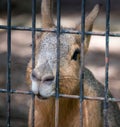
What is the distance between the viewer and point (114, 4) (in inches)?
286

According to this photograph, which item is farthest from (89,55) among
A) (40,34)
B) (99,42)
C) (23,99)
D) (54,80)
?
(54,80)

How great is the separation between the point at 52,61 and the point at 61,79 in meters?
0.19

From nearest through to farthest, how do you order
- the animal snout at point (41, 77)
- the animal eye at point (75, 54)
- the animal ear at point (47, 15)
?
the animal snout at point (41, 77), the animal eye at point (75, 54), the animal ear at point (47, 15)

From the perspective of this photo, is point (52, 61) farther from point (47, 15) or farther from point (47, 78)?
point (47, 15)

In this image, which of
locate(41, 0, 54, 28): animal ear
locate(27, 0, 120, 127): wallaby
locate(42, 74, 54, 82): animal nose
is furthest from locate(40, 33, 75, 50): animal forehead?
locate(42, 74, 54, 82): animal nose

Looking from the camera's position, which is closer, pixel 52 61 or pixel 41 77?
pixel 41 77

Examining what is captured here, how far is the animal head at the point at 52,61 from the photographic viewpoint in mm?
3137

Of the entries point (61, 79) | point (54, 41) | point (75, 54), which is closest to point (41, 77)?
point (61, 79)

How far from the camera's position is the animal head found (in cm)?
314

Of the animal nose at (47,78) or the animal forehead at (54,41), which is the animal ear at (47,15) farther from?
the animal nose at (47,78)

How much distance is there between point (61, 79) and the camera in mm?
3477

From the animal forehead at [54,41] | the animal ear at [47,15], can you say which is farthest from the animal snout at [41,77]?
the animal ear at [47,15]

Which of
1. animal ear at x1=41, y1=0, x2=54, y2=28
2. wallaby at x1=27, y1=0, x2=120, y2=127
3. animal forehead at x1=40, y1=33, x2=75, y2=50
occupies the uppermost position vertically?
animal ear at x1=41, y1=0, x2=54, y2=28

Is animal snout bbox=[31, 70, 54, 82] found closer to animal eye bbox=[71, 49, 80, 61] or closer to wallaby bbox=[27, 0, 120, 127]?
wallaby bbox=[27, 0, 120, 127]
